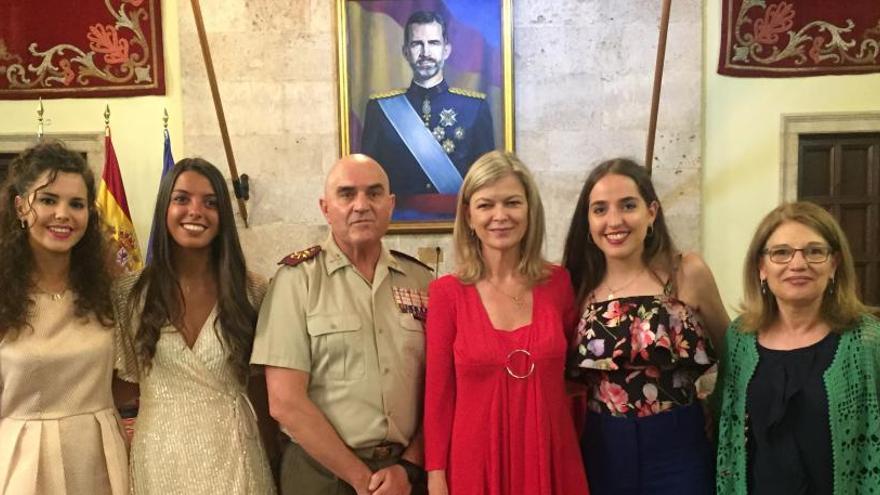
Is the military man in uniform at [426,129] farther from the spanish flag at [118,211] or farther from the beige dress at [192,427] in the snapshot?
the beige dress at [192,427]

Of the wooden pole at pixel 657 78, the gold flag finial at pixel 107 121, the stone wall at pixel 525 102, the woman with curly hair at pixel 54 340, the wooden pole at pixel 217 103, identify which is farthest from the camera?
the stone wall at pixel 525 102

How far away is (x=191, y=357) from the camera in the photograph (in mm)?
2008

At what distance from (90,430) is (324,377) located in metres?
0.71

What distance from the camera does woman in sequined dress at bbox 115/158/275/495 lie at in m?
1.99

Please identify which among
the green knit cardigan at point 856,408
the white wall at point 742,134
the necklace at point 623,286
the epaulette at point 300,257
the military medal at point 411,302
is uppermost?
the white wall at point 742,134

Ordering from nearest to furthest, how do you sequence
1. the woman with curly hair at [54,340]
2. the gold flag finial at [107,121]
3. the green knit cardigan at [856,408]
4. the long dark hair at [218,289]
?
the green knit cardigan at [856,408], the woman with curly hair at [54,340], the long dark hair at [218,289], the gold flag finial at [107,121]

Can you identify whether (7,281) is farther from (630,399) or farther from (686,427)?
(686,427)

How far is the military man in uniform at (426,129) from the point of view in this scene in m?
4.25

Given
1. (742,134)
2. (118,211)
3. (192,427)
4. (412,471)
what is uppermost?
(742,134)

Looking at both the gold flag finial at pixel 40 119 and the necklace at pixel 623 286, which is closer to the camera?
the necklace at pixel 623 286

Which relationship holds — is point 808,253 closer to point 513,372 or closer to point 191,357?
point 513,372

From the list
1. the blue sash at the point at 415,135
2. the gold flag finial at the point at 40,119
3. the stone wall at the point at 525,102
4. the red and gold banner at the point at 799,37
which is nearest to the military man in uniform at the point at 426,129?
the blue sash at the point at 415,135

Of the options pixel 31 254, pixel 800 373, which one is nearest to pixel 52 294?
pixel 31 254

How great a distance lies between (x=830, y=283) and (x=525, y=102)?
2.65m
